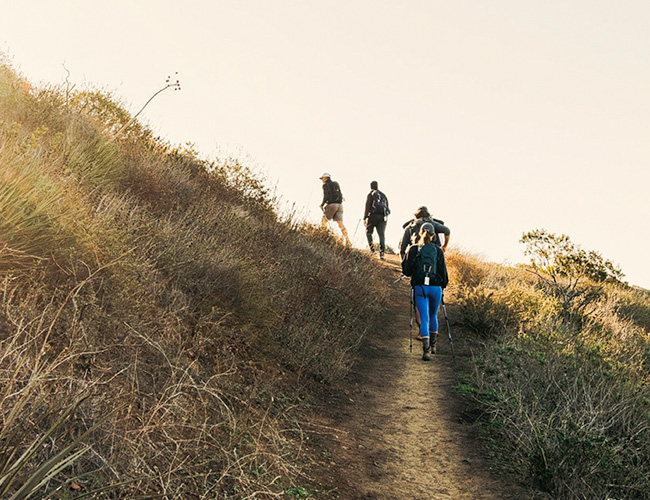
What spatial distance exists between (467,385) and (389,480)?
311cm

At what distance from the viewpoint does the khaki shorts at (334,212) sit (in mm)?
17500

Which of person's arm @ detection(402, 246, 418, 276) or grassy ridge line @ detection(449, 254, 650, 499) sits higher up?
person's arm @ detection(402, 246, 418, 276)

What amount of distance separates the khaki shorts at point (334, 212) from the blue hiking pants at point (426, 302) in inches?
314

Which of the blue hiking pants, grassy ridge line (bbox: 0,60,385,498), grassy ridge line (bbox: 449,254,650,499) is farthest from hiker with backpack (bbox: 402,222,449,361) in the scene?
grassy ridge line (bbox: 0,60,385,498)

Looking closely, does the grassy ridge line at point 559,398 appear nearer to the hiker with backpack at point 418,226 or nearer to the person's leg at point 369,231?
the hiker with backpack at point 418,226

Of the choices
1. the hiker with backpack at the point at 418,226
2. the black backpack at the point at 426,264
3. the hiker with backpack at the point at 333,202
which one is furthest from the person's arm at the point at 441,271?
the hiker with backpack at the point at 333,202

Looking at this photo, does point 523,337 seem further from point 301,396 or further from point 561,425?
point 301,396

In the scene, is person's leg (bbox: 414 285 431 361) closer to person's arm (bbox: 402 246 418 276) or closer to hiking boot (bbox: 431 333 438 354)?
hiking boot (bbox: 431 333 438 354)

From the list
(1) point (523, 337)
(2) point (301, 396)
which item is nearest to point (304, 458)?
(2) point (301, 396)

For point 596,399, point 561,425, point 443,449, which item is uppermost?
point 596,399

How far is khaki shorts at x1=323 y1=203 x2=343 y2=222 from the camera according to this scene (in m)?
17.5

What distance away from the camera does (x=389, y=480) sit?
216 inches

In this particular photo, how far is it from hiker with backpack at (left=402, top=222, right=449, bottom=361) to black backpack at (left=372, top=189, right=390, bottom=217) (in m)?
7.74

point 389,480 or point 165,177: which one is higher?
point 165,177
